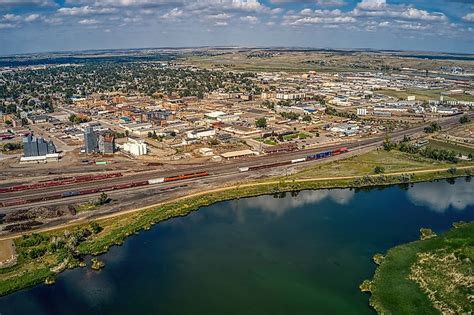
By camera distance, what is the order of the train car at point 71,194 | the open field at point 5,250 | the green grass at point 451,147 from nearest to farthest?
the open field at point 5,250 < the train car at point 71,194 < the green grass at point 451,147

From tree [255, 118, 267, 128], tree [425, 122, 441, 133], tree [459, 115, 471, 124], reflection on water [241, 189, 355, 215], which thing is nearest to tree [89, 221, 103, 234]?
reflection on water [241, 189, 355, 215]

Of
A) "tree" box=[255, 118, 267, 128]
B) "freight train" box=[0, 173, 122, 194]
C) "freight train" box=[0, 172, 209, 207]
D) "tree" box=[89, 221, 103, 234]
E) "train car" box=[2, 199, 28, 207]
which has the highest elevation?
"tree" box=[255, 118, 267, 128]

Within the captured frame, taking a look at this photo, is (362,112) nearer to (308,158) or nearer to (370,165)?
(370,165)

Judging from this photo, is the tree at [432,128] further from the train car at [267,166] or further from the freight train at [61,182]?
the freight train at [61,182]

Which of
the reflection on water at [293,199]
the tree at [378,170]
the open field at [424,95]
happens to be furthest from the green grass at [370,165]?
the open field at [424,95]

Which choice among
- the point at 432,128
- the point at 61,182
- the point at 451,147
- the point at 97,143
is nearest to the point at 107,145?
the point at 97,143

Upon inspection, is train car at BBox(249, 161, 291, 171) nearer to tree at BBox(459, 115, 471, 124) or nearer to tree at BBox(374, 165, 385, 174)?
tree at BBox(374, 165, 385, 174)
